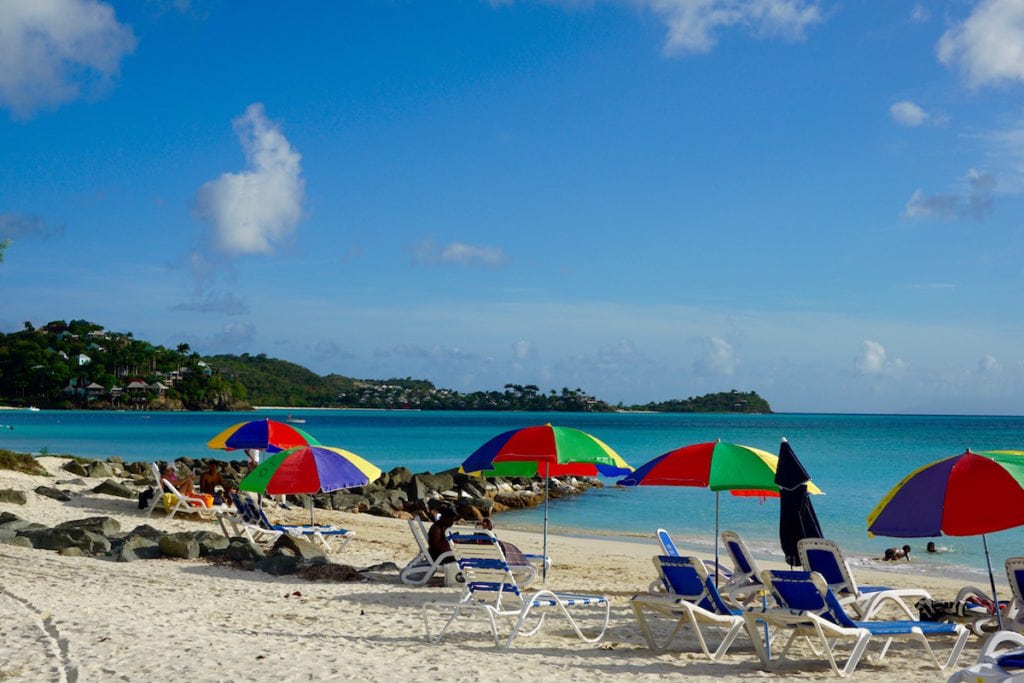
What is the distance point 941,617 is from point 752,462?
7.77ft

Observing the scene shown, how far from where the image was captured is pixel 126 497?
20906mm

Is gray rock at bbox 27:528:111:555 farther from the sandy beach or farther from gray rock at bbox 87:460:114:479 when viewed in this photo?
gray rock at bbox 87:460:114:479

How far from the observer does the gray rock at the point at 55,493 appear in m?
20.0

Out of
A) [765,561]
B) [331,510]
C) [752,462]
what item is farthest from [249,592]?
[331,510]

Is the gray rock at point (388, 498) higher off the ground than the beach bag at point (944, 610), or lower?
lower

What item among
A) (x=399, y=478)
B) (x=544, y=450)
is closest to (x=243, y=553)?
(x=544, y=450)

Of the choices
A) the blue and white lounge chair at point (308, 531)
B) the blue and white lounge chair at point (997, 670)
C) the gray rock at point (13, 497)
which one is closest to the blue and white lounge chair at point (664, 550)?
the blue and white lounge chair at point (997, 670)

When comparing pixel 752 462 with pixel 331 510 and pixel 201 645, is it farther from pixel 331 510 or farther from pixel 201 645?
pixel 331 510

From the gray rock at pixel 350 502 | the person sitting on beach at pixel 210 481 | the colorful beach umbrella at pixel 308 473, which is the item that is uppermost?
the colorful beach umbrella at pixel 308 473

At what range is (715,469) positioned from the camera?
10.5 metres

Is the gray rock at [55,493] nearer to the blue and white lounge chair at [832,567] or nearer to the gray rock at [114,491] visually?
the gray rock at [114,491]

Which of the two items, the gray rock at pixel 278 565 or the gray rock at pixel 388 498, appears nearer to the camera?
the gray rock at pixel 278 565

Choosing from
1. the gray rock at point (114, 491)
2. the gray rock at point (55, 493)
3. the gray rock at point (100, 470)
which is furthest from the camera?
the gray rock at point (100, 470)

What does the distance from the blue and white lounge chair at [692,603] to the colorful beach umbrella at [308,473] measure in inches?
191
